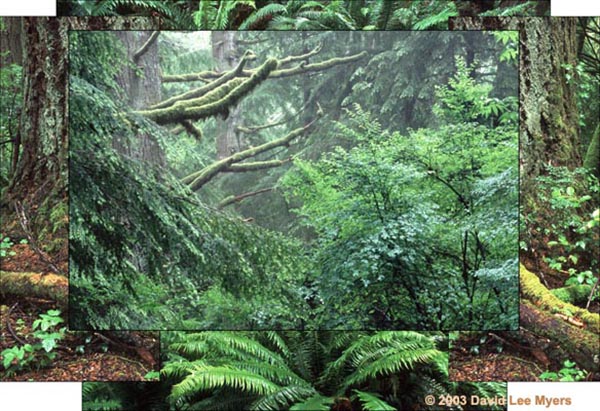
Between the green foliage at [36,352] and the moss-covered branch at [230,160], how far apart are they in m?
1.35

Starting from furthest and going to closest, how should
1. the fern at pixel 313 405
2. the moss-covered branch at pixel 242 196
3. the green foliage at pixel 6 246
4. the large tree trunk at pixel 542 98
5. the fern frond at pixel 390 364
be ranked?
the large tree trunk at pixel 542 98 < the green foliage at pixel 6 246 < the moss-covered branch at pixel 242 196 < the fern frond at pixel 390 364 < the fern at pixel 313 405

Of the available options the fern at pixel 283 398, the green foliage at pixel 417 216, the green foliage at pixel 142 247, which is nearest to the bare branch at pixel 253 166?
the green foliage at pixel 417 216

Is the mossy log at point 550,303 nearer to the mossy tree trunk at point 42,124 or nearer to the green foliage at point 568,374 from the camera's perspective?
the green foliage at point 568,374

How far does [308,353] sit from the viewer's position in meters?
4.64

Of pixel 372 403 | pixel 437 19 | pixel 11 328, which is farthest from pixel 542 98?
pixel 11 328

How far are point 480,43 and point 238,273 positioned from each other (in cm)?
226

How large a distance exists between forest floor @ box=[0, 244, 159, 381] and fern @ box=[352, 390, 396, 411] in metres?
1.42

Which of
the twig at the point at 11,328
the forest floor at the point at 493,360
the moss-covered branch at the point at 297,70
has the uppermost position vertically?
the moss-covered branch at the point at 297,70

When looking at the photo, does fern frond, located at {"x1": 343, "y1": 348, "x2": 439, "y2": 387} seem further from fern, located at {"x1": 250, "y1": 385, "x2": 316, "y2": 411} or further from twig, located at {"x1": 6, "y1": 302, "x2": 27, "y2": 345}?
twig, located at {"x1": 6, "y1": 302, "x2": 27, "y2": 345}

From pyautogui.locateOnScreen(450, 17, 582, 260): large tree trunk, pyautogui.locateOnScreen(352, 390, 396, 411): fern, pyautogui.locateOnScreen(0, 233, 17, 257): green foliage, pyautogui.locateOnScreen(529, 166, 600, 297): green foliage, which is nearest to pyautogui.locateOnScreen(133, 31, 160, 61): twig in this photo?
pyautogui.locateOnScreen(0, 233, 17, 257): green foliage

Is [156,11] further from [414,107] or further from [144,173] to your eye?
[414,107]

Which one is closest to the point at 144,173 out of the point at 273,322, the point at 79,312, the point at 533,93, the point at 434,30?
the point at 79,312

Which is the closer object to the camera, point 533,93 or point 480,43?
point 480,43

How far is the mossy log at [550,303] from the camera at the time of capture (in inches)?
187
